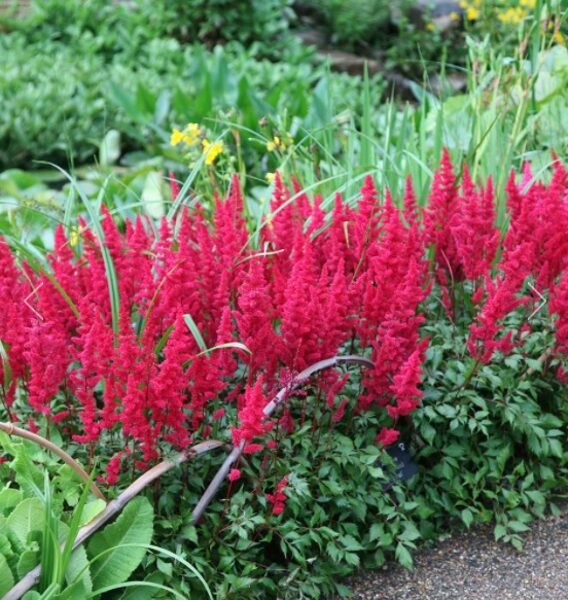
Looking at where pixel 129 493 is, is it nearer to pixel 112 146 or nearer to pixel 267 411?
pixel 267 411

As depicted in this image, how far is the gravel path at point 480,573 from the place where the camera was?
280 centimetres

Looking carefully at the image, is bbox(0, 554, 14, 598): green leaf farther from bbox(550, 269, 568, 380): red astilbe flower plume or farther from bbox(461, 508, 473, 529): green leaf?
bbox(550, 269, 568, 380): red astilbe flower plume

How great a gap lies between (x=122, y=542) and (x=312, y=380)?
73cm

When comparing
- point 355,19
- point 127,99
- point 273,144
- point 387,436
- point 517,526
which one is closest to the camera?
point 387,436

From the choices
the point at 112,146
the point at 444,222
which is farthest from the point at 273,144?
the point at 112,146

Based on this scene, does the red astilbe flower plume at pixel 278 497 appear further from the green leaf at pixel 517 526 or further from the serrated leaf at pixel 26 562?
the green leaf at pixel 517 526

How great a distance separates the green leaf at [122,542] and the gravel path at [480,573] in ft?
2.40

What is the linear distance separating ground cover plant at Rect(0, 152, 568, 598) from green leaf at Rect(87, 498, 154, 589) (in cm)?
6

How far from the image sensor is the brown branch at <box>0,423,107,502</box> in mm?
2285

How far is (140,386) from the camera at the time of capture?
2512mm

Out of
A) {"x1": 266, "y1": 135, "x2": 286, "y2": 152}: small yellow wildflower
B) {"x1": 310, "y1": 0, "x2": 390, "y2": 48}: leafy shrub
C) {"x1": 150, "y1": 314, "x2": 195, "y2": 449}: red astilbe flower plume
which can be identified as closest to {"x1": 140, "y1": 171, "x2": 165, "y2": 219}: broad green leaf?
{"x1": 266, "y1": 135, "x2": 286, "y2": 152}: small yellow wildflower

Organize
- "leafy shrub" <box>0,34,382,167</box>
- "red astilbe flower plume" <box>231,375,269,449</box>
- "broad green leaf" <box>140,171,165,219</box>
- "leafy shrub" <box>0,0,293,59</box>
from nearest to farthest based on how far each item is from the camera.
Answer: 1. "red astilbe flower plume" <box>231,375,269,449</box>
2. "broad green leaf" <box>140,171,165,219</box>
3. "leafy shrub" <box>0,34,382,167</box>
4. "leafy shrub" <box>0,0,293,59</box>

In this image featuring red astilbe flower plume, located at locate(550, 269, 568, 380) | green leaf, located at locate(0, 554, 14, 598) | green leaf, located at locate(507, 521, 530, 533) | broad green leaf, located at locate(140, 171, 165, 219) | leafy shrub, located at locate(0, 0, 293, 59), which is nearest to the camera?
green leaf, located at locate(0, 554, 14, 598)

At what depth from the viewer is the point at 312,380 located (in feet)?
9.21
